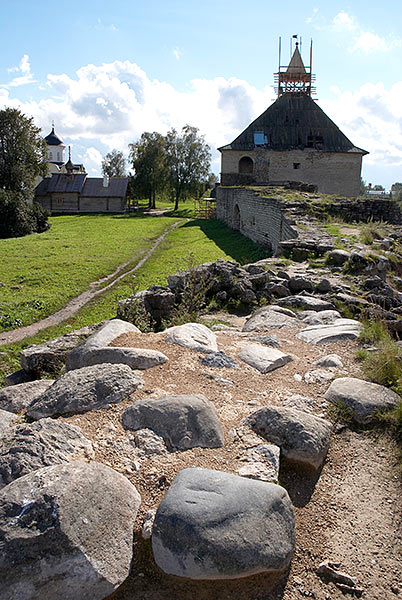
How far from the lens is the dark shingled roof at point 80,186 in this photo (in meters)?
44.9

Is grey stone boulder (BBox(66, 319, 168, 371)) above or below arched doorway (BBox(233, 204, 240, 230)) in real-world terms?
below

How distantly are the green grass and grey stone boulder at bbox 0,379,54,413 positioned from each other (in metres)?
6.06

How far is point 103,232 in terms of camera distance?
2839 cm

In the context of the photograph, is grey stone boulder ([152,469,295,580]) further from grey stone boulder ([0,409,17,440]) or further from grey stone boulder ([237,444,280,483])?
grey stone boulder ([0,409,17,440])

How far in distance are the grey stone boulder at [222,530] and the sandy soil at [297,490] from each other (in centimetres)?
11

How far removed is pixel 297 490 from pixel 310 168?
33.0 m

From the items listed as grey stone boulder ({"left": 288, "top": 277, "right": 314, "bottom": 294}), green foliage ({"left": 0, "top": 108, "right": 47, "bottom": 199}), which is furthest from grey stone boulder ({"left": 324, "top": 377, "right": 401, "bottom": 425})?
green foliage ({"left": 0, "top": 108, "right": 47, "bottom": 199})

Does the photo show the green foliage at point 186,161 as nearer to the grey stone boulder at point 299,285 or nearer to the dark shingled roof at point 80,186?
the dark shingled roof at point 80,186

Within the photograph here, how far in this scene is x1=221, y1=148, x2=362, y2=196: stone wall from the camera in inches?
1320

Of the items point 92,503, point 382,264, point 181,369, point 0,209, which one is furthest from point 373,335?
point 0,209

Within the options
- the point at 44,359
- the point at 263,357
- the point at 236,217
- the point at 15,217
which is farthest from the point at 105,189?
the point at 263,357

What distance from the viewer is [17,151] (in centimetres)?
3809

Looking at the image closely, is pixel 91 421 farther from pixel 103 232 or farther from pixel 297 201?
pixel 103 232

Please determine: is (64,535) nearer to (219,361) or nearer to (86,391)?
→ (86,391)
